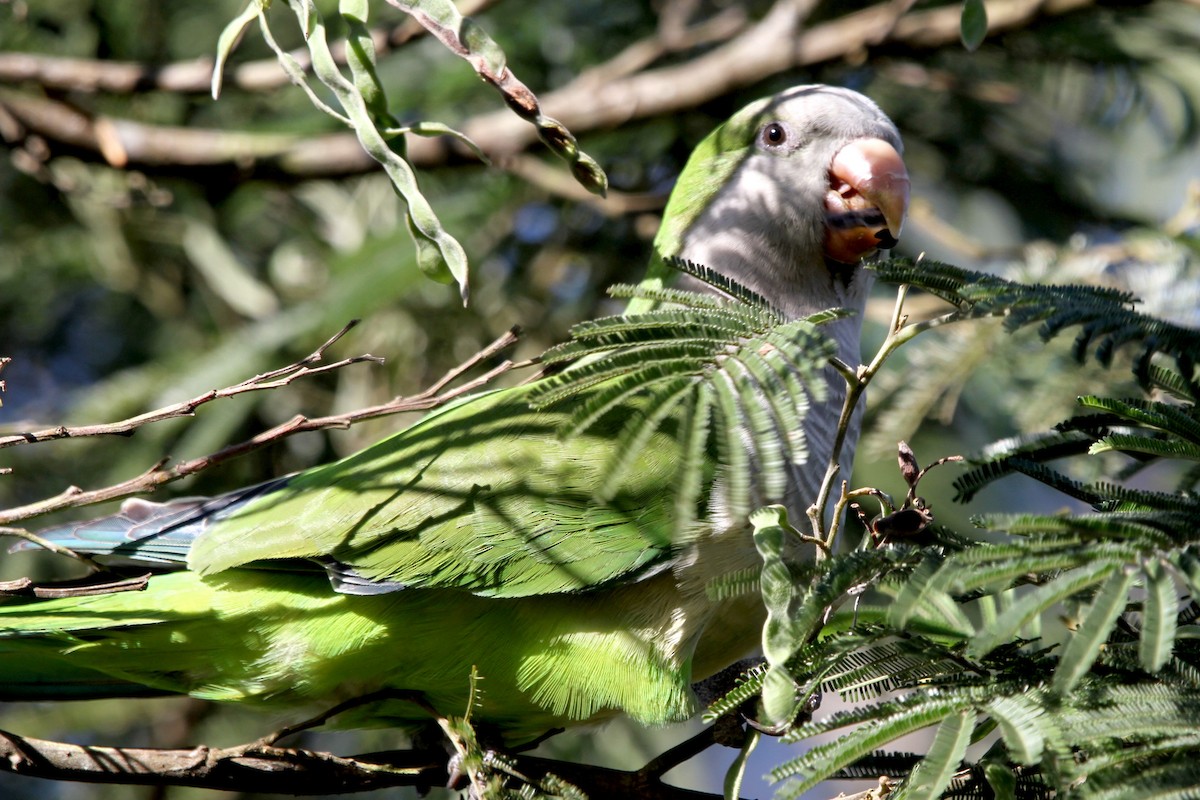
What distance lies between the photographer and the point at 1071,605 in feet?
6.95

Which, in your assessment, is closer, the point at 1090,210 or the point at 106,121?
the point at 106,121

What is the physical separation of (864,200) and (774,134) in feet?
1.16

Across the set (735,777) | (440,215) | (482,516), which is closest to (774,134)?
(440,215)

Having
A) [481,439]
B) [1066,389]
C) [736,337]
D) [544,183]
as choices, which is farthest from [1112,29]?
[736,337]

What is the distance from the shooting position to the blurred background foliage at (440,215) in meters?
3.63

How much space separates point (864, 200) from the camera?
9.70ft

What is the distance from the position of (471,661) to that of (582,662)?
25cm

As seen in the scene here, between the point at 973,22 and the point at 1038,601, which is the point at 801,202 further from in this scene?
the point at 1038,601

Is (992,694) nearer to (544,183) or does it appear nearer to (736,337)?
(736,337)

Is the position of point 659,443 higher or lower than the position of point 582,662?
higher

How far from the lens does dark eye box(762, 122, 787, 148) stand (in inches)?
122

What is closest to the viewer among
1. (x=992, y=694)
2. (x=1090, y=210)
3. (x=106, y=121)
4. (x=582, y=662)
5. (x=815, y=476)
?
(x=992, y=694)

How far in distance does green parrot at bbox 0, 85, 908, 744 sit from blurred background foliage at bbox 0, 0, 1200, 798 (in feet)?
3.15

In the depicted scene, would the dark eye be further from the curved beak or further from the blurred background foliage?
the blurred background foliage
